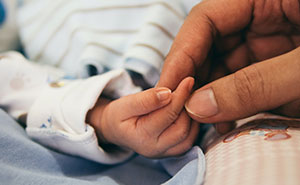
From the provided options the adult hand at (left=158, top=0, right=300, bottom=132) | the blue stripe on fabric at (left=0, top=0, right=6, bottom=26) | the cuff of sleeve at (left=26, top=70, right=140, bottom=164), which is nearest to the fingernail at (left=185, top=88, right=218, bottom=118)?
the adult hand at (left=158, top=0, right=300, bottom=132)

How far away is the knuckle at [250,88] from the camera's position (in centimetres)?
45

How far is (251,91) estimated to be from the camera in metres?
0.45

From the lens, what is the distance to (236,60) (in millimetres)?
687

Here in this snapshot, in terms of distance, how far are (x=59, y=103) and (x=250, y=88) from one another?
0.44 metres

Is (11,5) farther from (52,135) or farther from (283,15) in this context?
(283,15)

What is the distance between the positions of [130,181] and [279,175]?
1.01ft

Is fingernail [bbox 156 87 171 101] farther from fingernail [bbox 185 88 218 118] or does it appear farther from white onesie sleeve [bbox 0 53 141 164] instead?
white onesie sleeve [bbox 0 53 141 164]

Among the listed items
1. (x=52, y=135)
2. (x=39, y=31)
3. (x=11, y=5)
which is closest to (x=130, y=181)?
(x=52, y=135)

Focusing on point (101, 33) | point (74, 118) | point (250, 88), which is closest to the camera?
point (250, 88)

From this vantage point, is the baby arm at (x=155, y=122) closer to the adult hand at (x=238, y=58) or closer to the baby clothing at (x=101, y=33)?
the adult hand at (x=238, y=58)

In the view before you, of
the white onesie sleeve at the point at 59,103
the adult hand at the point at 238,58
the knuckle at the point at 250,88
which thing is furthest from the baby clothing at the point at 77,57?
the knuckle at the point at 250,88

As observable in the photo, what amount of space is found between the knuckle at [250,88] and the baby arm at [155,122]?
91 millimetres

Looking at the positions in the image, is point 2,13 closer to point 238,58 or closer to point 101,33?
point 101,33

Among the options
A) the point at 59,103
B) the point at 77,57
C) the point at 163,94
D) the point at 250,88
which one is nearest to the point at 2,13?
the point at 77,57
